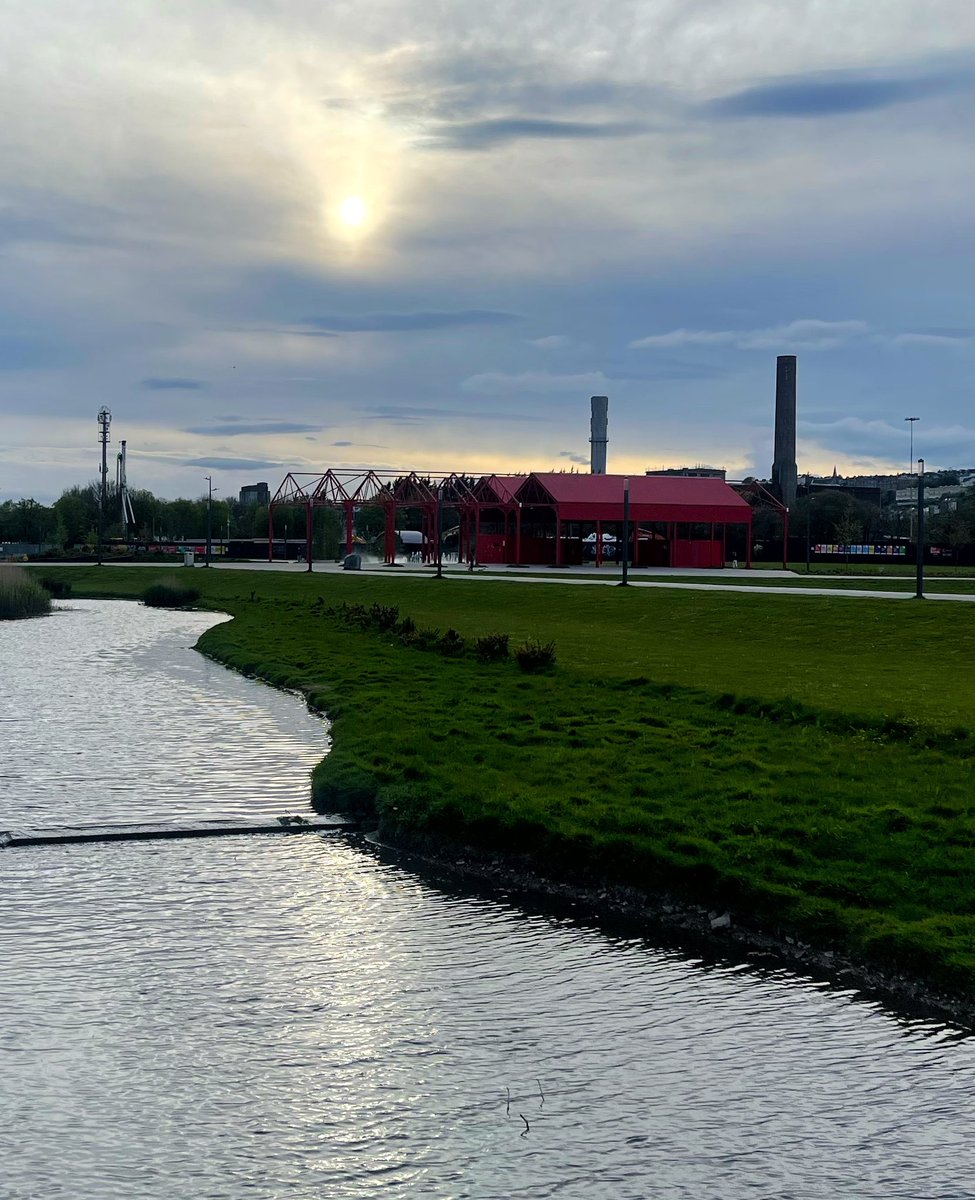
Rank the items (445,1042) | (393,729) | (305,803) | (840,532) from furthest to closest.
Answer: (840,532), (393,729), (305,803), (445,1042)

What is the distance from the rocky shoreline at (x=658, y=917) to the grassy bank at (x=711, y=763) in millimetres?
138

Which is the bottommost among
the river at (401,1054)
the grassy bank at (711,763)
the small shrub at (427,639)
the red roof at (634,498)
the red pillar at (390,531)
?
the river at (401,1054)

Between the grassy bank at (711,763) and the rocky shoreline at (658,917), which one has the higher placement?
the grassy bank at (711,763)

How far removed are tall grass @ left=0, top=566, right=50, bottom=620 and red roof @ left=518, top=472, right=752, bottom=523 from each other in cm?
3732

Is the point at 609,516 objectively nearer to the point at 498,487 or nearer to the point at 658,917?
the point at 498,487

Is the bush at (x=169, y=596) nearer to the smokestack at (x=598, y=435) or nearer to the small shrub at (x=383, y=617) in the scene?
the small shrub at (x=383, y=617)

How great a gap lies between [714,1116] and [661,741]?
9117 mm

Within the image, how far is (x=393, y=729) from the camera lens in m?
17.9

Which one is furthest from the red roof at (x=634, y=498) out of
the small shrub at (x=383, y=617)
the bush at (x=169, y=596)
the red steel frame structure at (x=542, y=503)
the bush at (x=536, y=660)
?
the bush at (x=536, y=660)

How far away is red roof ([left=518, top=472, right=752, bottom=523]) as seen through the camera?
81188 mm

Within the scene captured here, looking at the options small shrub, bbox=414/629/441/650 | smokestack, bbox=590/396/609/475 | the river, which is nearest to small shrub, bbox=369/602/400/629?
small shrub, bbox=414/629/441/650

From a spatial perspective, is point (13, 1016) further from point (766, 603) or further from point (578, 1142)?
point (766, 603)

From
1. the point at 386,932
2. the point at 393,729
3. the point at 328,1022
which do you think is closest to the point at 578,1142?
the point at 328,1022

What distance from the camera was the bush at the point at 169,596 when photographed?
55.8m
